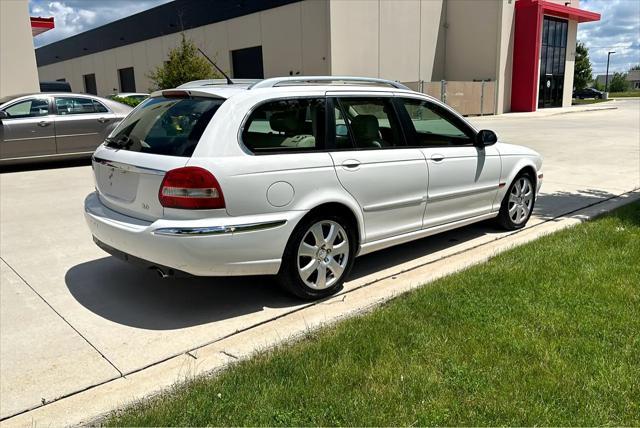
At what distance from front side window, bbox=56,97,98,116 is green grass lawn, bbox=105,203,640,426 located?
947 cm

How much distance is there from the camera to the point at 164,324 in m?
4.04

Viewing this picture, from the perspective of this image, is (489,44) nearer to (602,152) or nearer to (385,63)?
(385,63)

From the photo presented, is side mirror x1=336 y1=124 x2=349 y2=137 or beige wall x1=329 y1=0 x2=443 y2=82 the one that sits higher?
beige wall x1=329 y1=0 x2=443 y2=82

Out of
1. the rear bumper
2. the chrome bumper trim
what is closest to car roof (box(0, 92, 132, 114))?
the rear bumper

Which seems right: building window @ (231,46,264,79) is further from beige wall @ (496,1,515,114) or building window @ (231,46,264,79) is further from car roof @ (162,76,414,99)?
car roof @ (162,76,414,99)

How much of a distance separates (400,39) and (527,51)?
9236mm

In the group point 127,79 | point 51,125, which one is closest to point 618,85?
point 127,79

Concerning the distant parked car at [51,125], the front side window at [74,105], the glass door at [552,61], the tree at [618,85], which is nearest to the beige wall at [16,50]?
the distant parked car at [51,125]

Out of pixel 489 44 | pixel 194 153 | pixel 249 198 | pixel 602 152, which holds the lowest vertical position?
pixel 602 152

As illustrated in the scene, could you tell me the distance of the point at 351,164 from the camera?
448cm

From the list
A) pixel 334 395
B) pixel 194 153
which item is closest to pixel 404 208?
pixel 194 153

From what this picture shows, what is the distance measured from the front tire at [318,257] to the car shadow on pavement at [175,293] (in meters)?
0.20

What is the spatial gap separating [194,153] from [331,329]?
1.55 meters

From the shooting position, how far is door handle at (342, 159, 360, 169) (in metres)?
4.44
